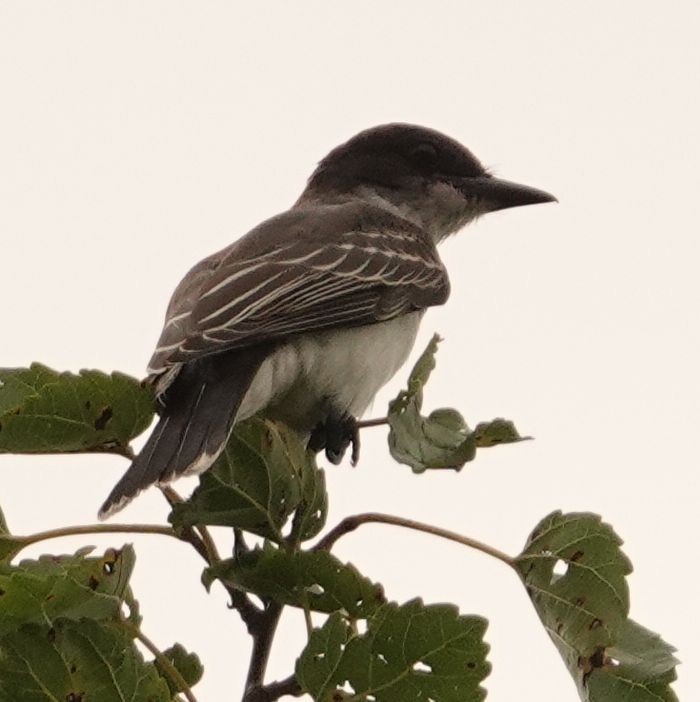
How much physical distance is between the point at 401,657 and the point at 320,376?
192cm

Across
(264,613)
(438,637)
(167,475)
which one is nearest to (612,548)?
(438,637)

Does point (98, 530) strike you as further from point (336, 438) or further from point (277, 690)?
point (336, 438)

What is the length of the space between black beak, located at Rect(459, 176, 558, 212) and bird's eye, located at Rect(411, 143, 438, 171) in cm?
18

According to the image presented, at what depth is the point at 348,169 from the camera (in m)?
6.47

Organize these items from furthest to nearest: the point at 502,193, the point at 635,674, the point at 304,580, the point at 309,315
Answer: the point at 502,193, the point at 309,315, the point at 635,674, the point at 304,580

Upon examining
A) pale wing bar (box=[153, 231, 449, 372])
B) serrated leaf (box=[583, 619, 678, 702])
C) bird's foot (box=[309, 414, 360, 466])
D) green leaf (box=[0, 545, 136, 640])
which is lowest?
green leaf (box=[0, 545, 136, 640])

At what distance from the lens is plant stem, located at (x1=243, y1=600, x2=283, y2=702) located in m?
2.65

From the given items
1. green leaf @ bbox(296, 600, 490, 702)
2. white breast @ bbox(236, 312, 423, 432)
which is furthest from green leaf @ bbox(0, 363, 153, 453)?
white breast @ bbox(236, 312, 423, 432)

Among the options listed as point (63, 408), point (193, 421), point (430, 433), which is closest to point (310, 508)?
point (430, 433)

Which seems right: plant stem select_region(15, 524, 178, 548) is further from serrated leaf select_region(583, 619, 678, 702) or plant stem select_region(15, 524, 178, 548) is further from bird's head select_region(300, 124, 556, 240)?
bird's head select_region(300, 124, 556, 240)

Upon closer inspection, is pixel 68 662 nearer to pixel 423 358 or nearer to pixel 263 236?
pixel 423 358

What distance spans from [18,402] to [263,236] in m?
2.05

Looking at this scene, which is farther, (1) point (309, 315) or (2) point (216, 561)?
(1) point (309, 315)

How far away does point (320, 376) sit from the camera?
444 cm
